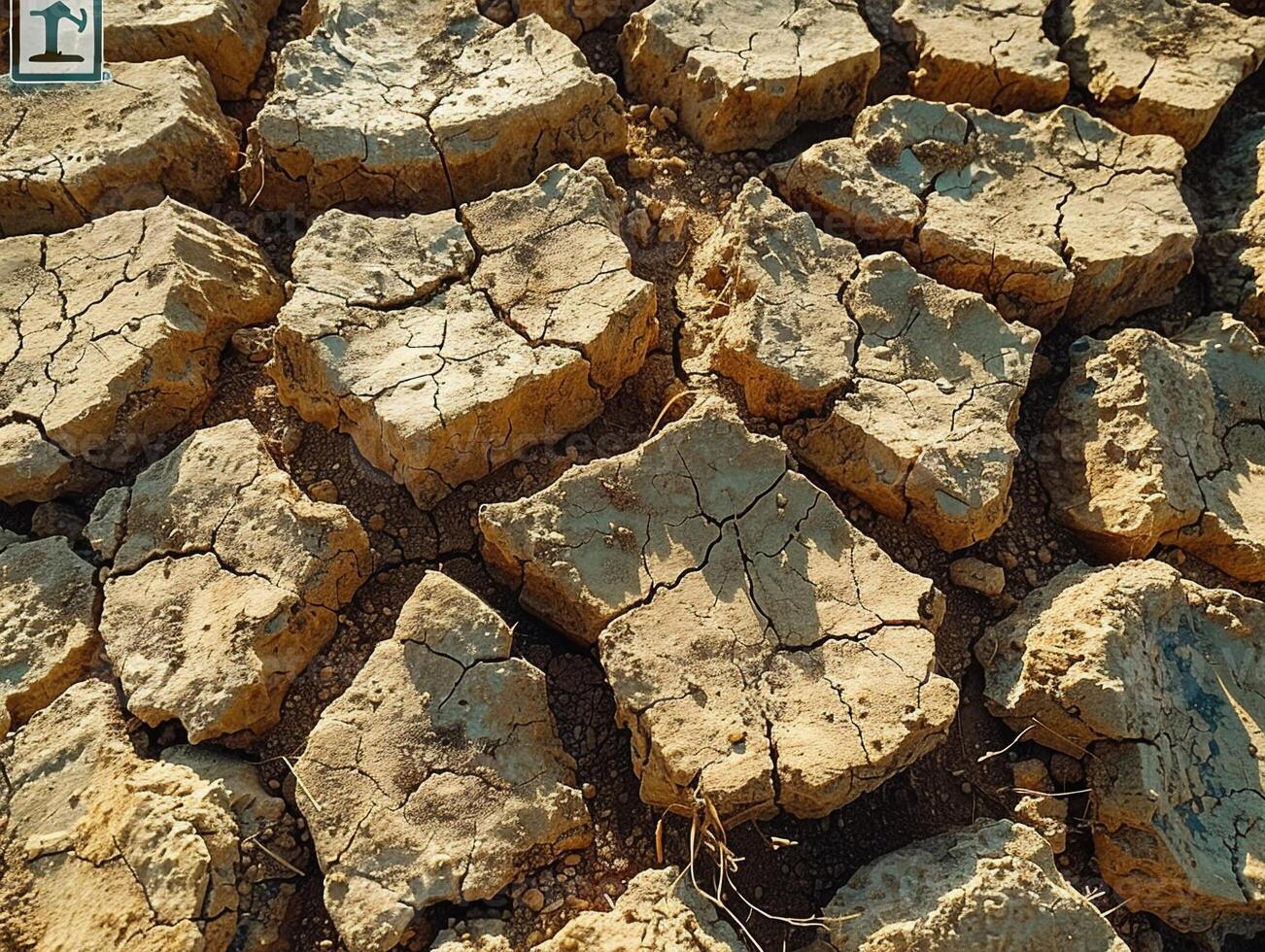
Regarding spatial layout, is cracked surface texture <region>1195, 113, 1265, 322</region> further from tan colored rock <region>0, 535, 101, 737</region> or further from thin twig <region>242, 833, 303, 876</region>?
tan colored rock <region>0, 535, 101, 737</region>

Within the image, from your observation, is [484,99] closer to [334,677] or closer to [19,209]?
[19,209]

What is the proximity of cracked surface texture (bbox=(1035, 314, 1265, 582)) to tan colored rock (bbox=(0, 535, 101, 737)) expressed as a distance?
262 centimetres

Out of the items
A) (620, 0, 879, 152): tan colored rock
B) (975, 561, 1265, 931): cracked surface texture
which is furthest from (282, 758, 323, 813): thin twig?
(620, 0, 879, 152): tan colored rock

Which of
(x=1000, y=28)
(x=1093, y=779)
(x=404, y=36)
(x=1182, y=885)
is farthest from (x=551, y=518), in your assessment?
(x=1000, y=28)

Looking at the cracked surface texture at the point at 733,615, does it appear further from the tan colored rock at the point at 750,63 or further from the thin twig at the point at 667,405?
the tan colored rock at the point at 750,63

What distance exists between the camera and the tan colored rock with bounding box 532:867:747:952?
1.84 m

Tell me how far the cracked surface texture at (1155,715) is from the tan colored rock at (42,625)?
2.28m

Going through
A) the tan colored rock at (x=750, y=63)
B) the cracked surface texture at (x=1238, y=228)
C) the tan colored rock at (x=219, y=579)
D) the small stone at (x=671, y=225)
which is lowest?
the tan colored rock at (x=219, y=579)

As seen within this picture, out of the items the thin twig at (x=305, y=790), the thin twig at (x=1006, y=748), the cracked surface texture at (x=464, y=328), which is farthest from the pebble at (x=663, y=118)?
the thin twig at (x=305, y=790)

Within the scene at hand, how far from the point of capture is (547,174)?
8.99ft

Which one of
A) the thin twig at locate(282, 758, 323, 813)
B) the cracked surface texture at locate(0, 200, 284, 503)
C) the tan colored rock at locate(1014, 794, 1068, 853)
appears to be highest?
the cracked surface texture at locate(0, 200, 284, 503)

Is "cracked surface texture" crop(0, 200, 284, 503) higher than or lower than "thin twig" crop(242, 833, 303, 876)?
Result: higher

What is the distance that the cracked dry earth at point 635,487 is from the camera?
1979 millimetres

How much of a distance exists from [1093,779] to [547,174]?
2.23 m
